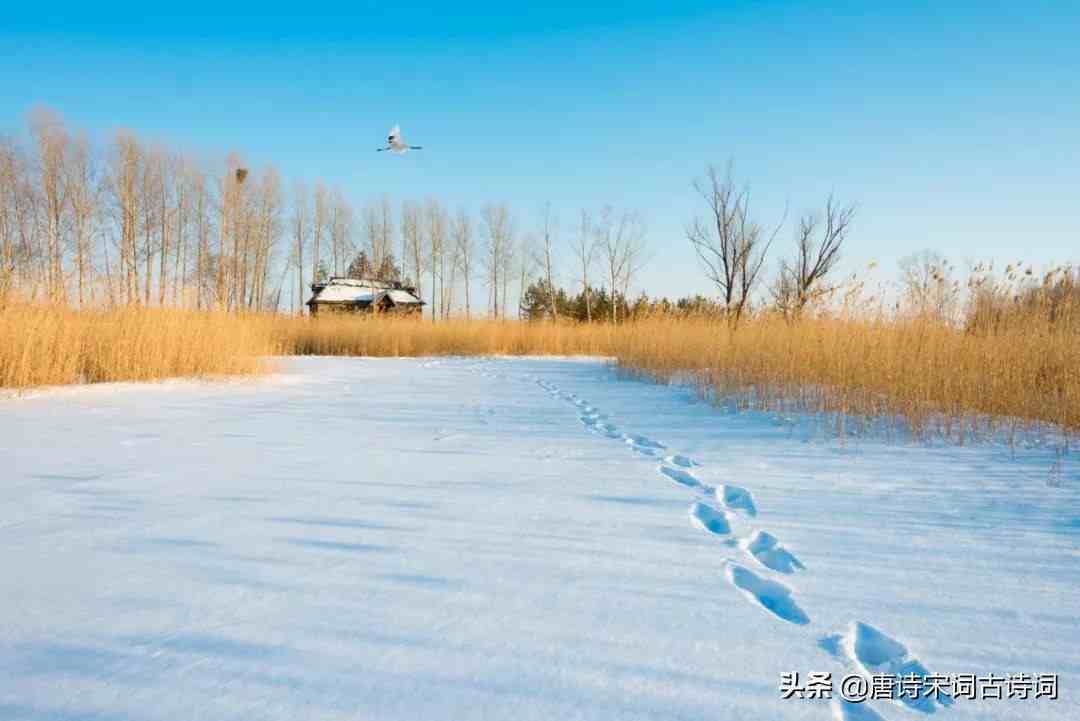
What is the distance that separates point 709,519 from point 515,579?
32.6 inches

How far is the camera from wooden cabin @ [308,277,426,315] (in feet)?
83.9

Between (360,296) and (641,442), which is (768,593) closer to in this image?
(641,442)

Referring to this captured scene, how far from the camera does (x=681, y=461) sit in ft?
9.05

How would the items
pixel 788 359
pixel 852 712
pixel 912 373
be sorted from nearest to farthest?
pixel 852 712, pixel 912 373, pixel 788 359

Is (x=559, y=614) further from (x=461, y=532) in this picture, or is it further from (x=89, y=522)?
(x=89, y=522)

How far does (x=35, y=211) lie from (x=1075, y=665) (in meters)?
23.9

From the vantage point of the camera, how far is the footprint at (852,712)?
2.93ft

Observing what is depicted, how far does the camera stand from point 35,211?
55.8ft

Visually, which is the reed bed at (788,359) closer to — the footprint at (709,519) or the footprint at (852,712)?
the footprint at (709,519)

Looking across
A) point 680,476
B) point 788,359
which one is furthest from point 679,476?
point 788,359

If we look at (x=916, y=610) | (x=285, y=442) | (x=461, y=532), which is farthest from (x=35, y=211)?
(x=916, y=610)

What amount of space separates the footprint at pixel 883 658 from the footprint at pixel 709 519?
60 centimetres

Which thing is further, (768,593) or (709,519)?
(709,519)

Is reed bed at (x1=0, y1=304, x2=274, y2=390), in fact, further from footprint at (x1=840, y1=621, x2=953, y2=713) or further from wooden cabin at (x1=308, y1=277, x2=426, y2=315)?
wooden cabin at (x1=308, y1=277, x2=426, y2=315)
